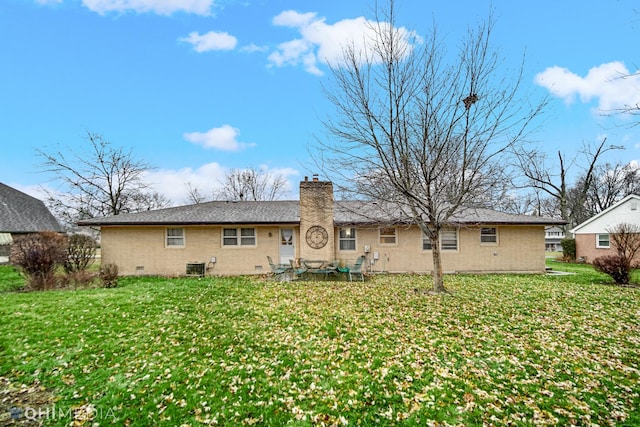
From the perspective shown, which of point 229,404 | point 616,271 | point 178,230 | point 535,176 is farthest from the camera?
point 535,176

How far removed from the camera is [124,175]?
80.1 ft

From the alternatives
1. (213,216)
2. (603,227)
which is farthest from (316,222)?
(603,227)

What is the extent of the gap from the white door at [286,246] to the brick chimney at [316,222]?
2.25 ft

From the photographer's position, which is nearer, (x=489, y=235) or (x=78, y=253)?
(x=78, y=253)

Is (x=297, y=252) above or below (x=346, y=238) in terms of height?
below

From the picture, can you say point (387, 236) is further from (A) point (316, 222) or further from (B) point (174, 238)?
(B) point (174, 238)

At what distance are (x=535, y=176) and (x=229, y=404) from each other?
3269cm

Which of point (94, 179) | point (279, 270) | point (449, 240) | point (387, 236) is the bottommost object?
point (279, 270)

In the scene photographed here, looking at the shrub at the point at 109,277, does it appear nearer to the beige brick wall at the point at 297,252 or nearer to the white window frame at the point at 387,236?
the beige brick wall at the point at 297,252

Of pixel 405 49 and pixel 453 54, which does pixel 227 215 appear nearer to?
pixel 405 49

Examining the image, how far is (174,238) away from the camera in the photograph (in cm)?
1393

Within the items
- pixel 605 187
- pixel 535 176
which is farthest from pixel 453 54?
pixel 605 187

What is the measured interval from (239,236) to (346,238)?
5239mm

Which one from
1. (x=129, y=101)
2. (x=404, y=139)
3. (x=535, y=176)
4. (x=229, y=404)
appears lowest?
(x=229, y=404)
